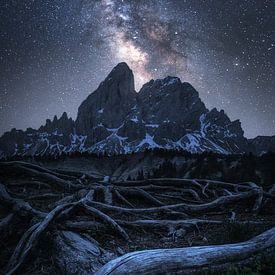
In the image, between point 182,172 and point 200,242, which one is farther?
point 182,172

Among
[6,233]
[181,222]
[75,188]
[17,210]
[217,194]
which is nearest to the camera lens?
[6,233]

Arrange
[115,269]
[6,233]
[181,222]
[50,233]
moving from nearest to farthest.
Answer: [115,269] < [50,233] < [6,233] < [181,222]

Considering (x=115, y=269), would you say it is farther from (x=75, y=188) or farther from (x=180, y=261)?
(x=75, y=188)

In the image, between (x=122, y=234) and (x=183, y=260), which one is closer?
(x=183, y=260)

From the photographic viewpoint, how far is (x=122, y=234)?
24.9ft

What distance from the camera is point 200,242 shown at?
741 centimetres

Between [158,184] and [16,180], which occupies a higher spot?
[16,180]

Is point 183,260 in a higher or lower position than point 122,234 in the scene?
lower

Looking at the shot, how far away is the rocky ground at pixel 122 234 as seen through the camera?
382 centimetres

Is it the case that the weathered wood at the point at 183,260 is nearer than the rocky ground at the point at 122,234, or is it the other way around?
the weathered wood at the point at 183,260

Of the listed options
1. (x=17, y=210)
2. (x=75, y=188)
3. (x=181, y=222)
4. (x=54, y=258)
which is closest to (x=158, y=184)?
(x=75, y=188)

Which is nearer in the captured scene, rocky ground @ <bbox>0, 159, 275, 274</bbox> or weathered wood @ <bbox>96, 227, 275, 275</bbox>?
weathered wood @ <bbox>96, 227, 275, 275</bbox>

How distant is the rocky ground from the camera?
3.82 meters

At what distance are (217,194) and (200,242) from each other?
27.6 feet
